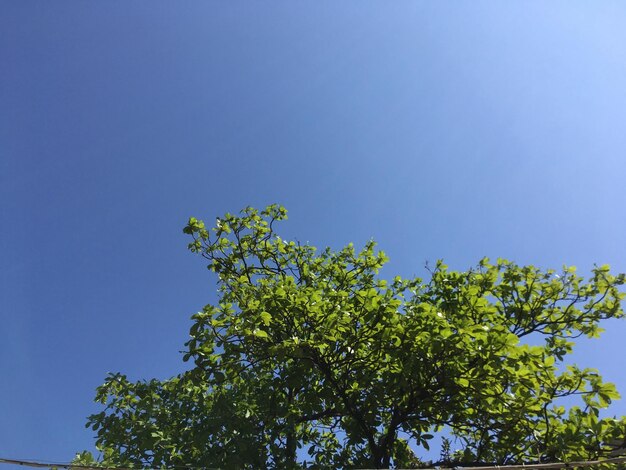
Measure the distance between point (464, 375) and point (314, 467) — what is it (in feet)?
9.05

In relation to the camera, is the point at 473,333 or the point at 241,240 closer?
the point at 473,333

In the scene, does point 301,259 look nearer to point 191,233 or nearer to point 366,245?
point 366,245

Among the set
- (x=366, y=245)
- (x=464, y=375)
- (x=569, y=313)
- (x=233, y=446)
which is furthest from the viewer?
(x=366, y=245)

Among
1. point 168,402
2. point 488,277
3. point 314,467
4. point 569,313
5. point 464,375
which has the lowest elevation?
point 314,467

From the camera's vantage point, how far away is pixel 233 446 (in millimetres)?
6852

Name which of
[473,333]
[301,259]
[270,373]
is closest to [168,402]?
[270,373]

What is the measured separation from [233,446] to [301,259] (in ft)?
13.9

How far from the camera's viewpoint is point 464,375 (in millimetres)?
6438

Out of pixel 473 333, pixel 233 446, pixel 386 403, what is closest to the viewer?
pixel 473 333

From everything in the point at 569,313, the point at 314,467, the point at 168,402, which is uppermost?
the point at 569,313

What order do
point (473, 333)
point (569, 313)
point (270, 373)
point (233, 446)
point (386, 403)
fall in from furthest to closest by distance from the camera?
point (270, 373)
point (569, 313)
point (386, 403)
point (233, 446)
point (473, 333)

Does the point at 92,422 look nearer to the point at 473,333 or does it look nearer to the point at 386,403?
the point at 386,403

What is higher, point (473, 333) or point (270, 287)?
point (270, 287)

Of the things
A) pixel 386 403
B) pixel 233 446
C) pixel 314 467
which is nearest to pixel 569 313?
pixel 386 403
